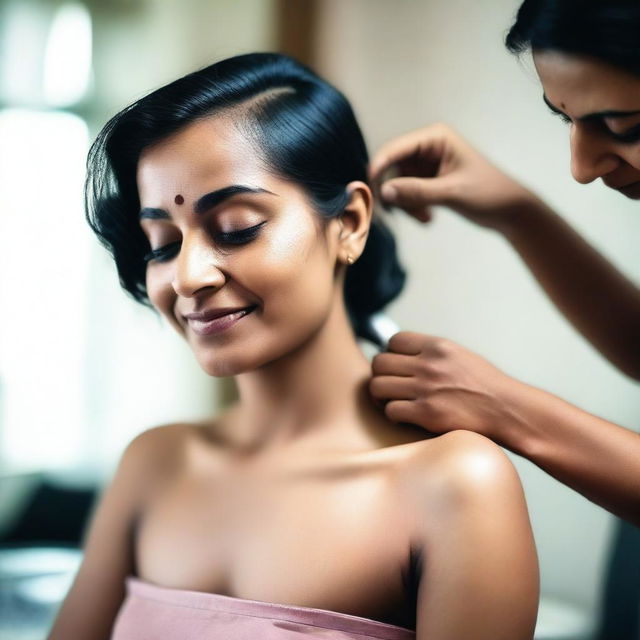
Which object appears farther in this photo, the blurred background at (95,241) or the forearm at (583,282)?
the blurred background at (95,241)

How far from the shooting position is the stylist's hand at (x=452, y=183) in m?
1.25

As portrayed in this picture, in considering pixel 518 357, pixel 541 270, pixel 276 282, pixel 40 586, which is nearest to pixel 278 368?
pixel 276 282

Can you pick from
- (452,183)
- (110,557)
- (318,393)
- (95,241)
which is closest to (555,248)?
(452,183)

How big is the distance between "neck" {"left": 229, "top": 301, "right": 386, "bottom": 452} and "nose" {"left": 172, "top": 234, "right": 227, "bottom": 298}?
0.54ft

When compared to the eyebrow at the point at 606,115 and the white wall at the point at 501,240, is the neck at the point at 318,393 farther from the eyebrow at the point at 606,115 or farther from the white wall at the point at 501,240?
the white wall at the point at 501,240

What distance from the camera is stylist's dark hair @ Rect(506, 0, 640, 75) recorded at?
2.81 ft

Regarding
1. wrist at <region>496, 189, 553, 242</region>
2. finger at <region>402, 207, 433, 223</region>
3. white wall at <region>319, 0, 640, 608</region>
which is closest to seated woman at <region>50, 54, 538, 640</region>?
finger at <region>402, 207, 433, 223</region>

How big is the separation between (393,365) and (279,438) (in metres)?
0.18

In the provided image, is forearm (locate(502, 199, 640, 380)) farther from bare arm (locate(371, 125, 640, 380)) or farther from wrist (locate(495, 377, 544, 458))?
wrist (locate(495, 377, 544, 458))

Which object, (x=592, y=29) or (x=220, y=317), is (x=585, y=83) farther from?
(x=220, y=317)

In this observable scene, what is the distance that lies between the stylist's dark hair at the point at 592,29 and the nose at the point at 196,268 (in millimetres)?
447

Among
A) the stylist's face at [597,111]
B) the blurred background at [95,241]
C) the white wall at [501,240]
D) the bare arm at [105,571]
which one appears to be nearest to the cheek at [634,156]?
the stylist's face at [597,111]

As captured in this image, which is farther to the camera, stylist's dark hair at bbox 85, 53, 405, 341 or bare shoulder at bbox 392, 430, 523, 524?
stylist's dark hair at bbox 85, 53, 405, 341

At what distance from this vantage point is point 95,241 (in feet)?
8.00
